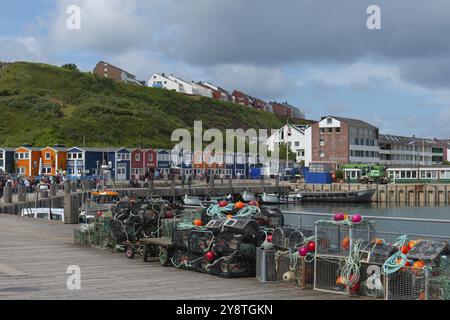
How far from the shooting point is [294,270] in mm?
11188

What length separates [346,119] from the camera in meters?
113

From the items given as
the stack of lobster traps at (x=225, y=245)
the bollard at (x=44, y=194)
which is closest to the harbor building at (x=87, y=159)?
the bollard at (x=44, y=194)

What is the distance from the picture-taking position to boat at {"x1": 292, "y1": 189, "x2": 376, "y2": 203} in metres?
77.4

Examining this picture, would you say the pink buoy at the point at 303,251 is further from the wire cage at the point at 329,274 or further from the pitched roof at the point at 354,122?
the pitched roof at the point at 354,122

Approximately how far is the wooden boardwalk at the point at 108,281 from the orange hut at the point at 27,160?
63.6 m

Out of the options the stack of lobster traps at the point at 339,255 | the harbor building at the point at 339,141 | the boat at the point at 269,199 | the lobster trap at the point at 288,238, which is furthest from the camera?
the harbor building at the point at 339,141

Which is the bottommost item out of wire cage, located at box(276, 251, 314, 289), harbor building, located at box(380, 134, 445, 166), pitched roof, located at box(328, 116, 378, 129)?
wire cage, located at box(276, 251, 314, 289)

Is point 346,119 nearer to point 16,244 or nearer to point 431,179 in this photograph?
point 431,179

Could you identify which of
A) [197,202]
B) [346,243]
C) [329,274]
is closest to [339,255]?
[346,243]

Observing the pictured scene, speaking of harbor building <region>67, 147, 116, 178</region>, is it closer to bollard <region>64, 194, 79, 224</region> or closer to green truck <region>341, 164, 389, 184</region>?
green truck <region>341, 164, 389, 184</region>

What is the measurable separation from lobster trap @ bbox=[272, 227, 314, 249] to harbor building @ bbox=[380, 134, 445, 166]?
400 feet

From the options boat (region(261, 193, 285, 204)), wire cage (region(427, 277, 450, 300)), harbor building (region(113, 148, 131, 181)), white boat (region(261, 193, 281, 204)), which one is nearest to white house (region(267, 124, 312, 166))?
harbor building (region(113, 148, 131, 181))

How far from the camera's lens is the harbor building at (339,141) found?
364ft

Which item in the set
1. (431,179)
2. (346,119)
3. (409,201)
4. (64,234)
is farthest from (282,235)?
(346,119)
